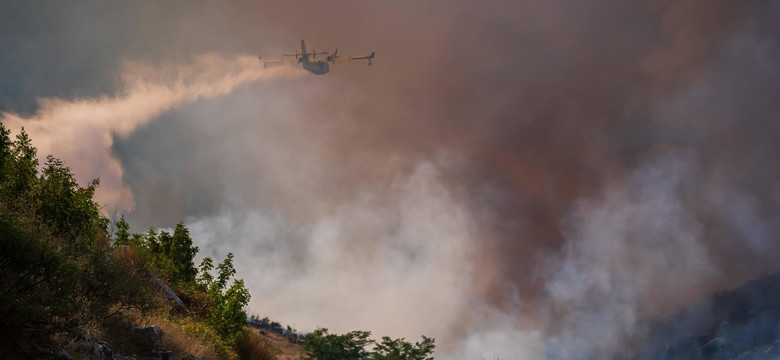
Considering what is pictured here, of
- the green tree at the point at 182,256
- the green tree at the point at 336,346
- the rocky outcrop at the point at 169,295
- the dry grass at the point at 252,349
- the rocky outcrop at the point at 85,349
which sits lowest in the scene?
the rocky outcrop at the point at 85,349

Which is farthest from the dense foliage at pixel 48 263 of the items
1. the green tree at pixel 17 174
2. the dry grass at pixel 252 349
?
the dry grass at pixel 252 349

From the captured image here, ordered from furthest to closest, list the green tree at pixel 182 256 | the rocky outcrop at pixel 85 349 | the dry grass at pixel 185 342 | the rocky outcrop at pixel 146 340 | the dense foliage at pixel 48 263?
the green tree at pixel 182 256
the dry grass at pixel 185 342
the rocky outcrop at pixel 146 340
the rocky outcrop at pixel 85 349
the dense foliage at pixel 48 263

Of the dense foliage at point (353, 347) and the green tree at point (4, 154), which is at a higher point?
the green tree at point (4, 154)

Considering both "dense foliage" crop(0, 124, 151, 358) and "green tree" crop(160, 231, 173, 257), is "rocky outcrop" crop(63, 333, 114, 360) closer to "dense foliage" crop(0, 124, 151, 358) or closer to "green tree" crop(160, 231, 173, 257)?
"dense foliage" crop(0, 124, 151, 358)

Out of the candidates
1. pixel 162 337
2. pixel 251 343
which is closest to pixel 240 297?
pixel 251 343

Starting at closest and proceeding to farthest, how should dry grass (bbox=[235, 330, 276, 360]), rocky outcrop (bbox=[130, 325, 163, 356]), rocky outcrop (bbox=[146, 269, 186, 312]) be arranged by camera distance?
rocky outcrop (bbox=[130, 325, 163, 356]), dry grass (bbox=[235, 330, 276, 360]), rocky outcrop (bbox=[146, 269, 186, 312])

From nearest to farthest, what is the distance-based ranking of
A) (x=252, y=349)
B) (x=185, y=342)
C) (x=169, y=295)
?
1. (x=185, y=342)
2. (x=252, y=349)
3. (x=169, y=295)

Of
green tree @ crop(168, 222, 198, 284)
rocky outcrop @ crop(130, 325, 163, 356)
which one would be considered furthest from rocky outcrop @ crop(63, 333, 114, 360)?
green tree @ crop(168, 222, 198, 284)

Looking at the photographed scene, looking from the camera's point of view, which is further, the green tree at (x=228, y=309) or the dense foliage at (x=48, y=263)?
the green tree at (x=228, y=309)

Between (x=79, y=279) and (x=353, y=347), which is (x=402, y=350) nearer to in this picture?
(x=353, y=347)

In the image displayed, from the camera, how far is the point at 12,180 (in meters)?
19.3

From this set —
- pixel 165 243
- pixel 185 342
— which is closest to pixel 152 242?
pixel 165 243

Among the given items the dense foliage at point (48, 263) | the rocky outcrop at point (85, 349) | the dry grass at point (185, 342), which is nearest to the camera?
the dense foliage at point (48, 263)

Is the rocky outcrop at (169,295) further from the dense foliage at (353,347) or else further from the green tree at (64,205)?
the dense foliage at (353,347)
